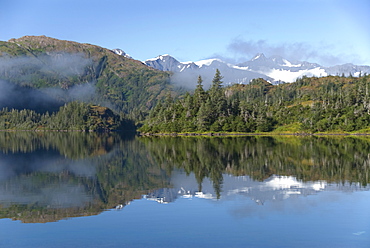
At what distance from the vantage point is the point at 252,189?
44.6 meters

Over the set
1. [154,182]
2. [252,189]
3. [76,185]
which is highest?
[252,189]

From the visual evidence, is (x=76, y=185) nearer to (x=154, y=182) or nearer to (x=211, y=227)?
(x=154, y=182)

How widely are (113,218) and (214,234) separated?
9499mm

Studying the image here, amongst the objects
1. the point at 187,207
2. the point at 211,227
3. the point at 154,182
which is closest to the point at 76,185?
the point at 154,182

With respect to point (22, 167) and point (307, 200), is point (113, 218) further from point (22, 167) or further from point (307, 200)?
point (22, 167)

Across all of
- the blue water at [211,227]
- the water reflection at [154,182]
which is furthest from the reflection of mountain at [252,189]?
the blue water at [211,227]

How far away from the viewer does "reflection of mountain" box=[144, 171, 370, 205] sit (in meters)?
40.7

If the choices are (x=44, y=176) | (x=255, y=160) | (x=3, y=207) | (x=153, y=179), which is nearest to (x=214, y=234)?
(x=3, y=207)

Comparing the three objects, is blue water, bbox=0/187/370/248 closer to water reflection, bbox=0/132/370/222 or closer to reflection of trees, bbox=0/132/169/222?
water reflection, bbox=0/132/370/222

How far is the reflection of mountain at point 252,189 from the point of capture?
1603 inches

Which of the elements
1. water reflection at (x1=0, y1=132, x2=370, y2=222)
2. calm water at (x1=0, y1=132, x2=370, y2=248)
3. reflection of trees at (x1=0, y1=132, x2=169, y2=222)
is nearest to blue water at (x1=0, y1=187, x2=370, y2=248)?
calm water at (x1=0, y1=132, x2=370, y2=248)

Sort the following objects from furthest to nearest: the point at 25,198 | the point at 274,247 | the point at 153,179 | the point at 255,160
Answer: the point at 255,160 → the point at 153,179 → the point at 25,198 → the point at 274,247

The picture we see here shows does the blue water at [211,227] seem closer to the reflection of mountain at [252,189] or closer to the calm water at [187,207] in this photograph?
the calm water at [187,207]

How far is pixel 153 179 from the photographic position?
52.9 metres
